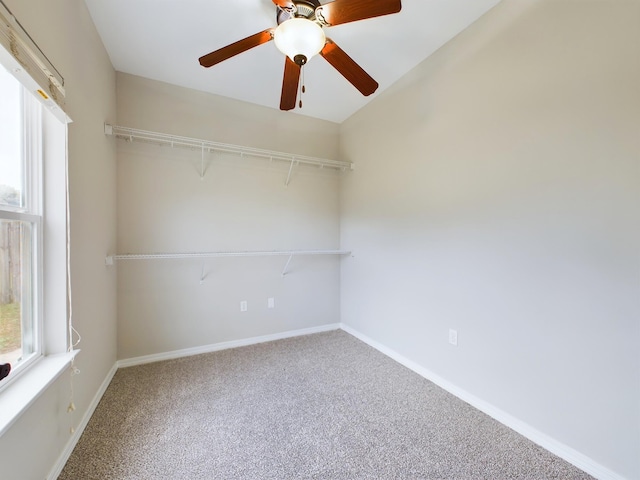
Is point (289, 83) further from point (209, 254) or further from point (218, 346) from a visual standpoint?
point (218, 346)

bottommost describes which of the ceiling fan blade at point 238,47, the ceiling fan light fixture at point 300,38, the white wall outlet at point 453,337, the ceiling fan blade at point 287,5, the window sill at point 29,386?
the white wall outlet at point 453,337

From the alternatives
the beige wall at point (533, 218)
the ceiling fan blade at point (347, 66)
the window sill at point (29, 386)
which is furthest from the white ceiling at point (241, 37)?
the window sill at point (29, 386)

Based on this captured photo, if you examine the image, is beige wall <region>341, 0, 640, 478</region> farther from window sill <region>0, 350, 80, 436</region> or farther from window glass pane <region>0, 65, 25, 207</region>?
window glass pane <region>0, 65, 25, 207</region>

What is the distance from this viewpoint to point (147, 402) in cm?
190

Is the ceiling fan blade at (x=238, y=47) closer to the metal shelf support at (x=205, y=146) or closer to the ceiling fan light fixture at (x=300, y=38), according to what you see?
the ceiling fan light fixture at (x=300, y=38)

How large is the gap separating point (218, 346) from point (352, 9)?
2.89 metres

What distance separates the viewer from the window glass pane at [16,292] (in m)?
1.14

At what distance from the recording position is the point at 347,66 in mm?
1625

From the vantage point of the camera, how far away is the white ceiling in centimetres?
175

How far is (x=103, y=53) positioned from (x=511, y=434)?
150 inches

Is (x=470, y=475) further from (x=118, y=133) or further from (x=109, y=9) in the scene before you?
(x=109, y=9)

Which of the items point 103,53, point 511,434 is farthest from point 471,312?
point 103,53

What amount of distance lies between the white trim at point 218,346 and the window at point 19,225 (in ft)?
4.16

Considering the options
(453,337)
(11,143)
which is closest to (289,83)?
(11,143)
